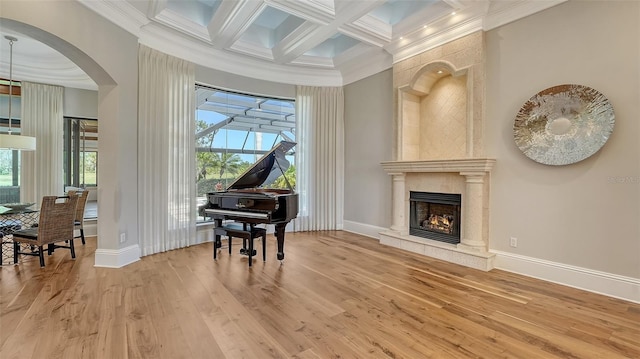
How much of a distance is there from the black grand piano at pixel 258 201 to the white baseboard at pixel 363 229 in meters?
2.11

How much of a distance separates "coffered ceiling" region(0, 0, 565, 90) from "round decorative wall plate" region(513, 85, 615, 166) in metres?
1.13

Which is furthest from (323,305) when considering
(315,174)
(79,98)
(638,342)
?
(79,98)

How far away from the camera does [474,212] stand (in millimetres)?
3838

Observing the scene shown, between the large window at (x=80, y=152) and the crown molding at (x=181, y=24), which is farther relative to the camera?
the large window at (x=80, y=152)

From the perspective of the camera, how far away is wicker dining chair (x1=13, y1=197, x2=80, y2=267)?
360 cm

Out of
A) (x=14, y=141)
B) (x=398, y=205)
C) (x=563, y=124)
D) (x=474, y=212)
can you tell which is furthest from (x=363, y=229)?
(x=14, y=141)

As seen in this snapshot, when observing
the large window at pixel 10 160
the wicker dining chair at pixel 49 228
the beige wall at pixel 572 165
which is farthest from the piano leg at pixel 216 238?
the large window at pixel 10 160

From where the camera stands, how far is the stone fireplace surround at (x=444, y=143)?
3811 millimetres

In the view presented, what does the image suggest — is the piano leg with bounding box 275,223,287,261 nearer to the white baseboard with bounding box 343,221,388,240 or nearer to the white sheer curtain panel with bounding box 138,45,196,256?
the white sheer curtain panel with bounding box 138,45,196,256

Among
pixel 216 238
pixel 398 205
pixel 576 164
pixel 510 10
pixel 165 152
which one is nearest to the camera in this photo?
pixel 576 164

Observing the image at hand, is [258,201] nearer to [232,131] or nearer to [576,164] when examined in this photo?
[232,131]

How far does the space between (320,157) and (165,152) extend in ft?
9.89

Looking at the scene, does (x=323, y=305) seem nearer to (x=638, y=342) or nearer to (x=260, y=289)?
(x=260, y=289)

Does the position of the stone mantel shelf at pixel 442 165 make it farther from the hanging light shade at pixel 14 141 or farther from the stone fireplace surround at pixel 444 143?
the hanging light shade at pixel 14 141
